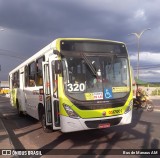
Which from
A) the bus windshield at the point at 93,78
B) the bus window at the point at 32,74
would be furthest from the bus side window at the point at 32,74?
the bus windshield at the point at 93,78

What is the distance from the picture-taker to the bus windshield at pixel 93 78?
8.77m

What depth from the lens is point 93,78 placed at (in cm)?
898

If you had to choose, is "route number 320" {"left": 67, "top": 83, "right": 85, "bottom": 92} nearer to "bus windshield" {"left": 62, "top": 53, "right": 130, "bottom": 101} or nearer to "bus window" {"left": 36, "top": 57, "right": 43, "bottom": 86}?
"bus windshield" {"left": 62, "top": 53, "right": 130, "bottom": 101}

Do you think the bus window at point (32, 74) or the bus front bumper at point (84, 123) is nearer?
the bus front bumper at point (84, 123)

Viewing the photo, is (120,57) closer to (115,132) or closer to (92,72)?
(92,72)

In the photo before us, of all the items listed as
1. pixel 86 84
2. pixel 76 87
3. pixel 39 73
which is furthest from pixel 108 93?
pixel 39 73

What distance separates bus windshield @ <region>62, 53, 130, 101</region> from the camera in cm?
877

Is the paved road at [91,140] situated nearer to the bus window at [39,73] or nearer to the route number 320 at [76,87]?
the route number 320 at [76,87]

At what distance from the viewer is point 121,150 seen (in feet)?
25.9

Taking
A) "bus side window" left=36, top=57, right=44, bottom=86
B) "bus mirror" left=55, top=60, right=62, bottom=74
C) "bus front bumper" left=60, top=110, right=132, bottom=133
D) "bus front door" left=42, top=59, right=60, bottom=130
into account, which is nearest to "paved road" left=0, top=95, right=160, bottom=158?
"bus front bumper" left=60, top=110, right=132, bottom=133

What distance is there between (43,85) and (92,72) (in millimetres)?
2096

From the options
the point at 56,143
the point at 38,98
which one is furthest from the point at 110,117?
the point at 38,98

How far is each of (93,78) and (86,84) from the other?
12.0 inches

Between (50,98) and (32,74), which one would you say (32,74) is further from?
(50,98)
